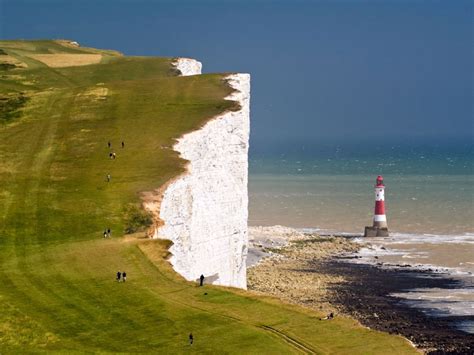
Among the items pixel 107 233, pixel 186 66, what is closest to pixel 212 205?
pixel 107 233

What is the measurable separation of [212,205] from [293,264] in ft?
66.3

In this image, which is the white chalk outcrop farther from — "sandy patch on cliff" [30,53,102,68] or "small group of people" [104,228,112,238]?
"small group of people" [104,228,112,238]

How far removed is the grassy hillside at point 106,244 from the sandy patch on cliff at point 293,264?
12033 millimetres

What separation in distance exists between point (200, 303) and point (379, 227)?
5859 cm

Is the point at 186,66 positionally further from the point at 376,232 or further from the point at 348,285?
the point at 348,285

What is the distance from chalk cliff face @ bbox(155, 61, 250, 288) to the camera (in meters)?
55.7

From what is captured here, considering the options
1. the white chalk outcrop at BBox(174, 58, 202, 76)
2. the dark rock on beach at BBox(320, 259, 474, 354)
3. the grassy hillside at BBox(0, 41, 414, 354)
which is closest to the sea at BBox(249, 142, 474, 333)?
the dark rock on beach at BBox(320, 259, 474, 354)

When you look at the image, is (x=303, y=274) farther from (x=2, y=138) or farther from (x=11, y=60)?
(x=11, y=60)

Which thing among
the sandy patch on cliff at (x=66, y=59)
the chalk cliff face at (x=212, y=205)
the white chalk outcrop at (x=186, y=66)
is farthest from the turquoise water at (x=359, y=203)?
the chalk cliff face at (x=212, y=205)

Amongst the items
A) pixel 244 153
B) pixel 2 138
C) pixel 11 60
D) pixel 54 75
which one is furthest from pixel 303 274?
pixel 11 60

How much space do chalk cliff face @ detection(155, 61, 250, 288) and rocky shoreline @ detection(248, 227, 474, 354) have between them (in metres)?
4.52

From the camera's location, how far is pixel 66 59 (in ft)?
343

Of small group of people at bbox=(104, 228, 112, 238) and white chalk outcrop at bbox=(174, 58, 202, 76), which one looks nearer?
small group of people at bbox=(104, 228, 112, 238)

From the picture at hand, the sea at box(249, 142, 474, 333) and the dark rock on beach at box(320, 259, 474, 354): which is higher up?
the sea at box(249, 142, 474, 333)
